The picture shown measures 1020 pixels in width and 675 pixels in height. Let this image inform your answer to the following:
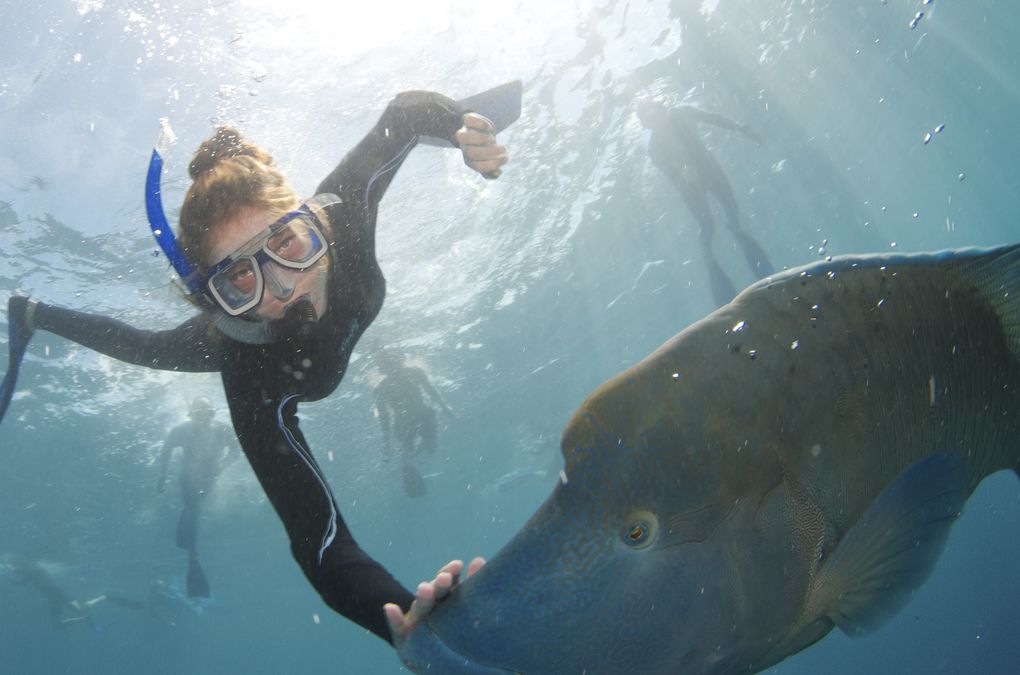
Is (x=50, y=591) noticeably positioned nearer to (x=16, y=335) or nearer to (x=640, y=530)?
(x=16, y=335)

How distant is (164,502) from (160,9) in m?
22.2

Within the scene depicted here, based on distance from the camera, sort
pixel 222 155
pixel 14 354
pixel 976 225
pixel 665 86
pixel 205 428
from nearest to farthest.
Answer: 1. pixel 222 155
2. pixel 14 354
3. pixel 665 86
4. pixel 205 428
5. pixel 976 225

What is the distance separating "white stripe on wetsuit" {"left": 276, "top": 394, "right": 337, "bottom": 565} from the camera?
A: 217 cm

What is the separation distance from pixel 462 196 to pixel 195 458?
14.4 meters

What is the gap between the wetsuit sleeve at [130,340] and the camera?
4.01 m

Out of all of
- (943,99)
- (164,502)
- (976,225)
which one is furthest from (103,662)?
(976,225)

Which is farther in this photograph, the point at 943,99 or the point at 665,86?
the point at 943,99

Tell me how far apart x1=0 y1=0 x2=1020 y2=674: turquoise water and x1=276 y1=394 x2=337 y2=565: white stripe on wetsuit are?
42.5 inches

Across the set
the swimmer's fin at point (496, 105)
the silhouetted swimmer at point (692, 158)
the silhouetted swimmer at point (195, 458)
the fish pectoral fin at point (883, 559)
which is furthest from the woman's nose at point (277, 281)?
the silhouetted swimmer at point (195, 458)

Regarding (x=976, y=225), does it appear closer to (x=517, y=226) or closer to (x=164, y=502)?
(x=517, y=226)

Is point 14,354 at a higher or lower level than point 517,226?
lower

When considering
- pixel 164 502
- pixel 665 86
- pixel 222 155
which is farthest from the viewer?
pixel 164 502

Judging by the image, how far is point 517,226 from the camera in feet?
48.3

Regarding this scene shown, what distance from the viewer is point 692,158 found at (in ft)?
Answer: 51.0
